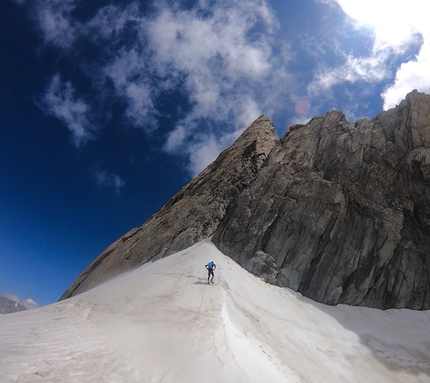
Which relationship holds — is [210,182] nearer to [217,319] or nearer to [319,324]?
[319,324]

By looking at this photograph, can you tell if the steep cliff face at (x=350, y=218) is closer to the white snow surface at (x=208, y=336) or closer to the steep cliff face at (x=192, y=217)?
the white snow surface at (x=208, y=336)

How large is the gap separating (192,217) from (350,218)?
1853 cm

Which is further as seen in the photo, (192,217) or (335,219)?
(192,217)

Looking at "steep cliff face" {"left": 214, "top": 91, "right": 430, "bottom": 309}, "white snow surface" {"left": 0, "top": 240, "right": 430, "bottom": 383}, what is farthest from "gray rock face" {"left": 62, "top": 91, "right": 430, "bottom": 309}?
"white snow surface" {"left": 0, "top": 240, "right": 430, "bottom": 383}

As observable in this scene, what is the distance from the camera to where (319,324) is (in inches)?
823

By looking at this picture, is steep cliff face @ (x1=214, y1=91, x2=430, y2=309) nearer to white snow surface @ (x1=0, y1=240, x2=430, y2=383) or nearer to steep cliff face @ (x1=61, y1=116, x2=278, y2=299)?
white snow surface @ (x1=0, y1=240, x2=430, y2=383)

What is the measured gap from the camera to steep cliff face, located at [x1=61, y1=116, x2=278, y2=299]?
34594 millimetres

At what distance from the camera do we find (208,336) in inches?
424

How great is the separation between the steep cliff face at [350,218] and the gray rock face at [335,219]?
0.09 meters

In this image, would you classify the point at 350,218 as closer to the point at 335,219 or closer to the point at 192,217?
the point at 335,219

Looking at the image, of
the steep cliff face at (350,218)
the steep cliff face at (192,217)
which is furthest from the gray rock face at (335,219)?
the steep cliff face at (192,217)

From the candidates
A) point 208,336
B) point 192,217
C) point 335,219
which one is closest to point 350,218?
point 335,219

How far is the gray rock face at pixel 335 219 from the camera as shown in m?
26.0

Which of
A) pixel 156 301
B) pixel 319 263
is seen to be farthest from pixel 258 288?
pixel 156 301
